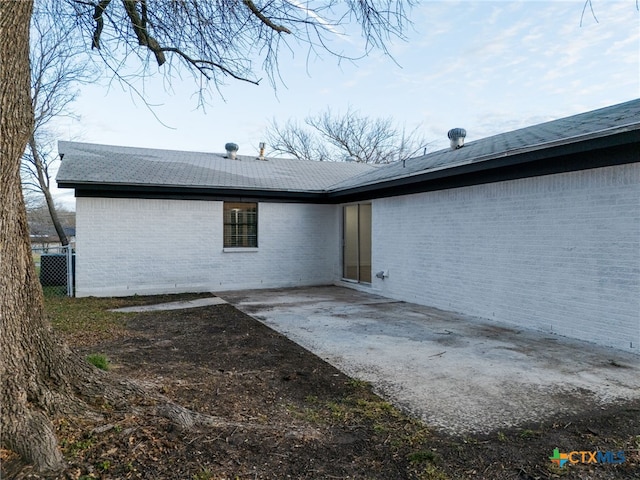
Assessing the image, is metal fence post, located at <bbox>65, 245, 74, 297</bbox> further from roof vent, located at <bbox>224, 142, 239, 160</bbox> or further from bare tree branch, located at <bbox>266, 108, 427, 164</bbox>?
bare tree branch, located at <bbox>266, 108, 427, 164</bbox>

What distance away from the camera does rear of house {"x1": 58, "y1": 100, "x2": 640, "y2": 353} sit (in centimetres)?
588

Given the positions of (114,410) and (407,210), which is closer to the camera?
(114,410)

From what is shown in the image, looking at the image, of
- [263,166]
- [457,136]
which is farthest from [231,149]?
[457,136]

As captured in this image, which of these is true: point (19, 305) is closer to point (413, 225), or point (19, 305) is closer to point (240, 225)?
point (413, 225)

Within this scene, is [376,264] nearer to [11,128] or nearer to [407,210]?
[407,210]

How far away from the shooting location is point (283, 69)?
16.1 feet

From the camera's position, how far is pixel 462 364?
498cm

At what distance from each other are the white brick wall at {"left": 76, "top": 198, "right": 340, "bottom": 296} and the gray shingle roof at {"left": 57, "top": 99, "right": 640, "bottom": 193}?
2.03ft

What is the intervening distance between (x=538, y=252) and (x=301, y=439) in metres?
5.35

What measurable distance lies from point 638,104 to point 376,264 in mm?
6150

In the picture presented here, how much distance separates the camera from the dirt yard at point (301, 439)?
2520 mm

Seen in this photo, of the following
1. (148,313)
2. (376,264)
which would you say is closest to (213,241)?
(148,313)

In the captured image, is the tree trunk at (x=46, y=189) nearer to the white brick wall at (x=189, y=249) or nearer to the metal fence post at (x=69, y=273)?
the metal fence post at (x=69, y=273)

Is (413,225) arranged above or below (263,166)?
below
